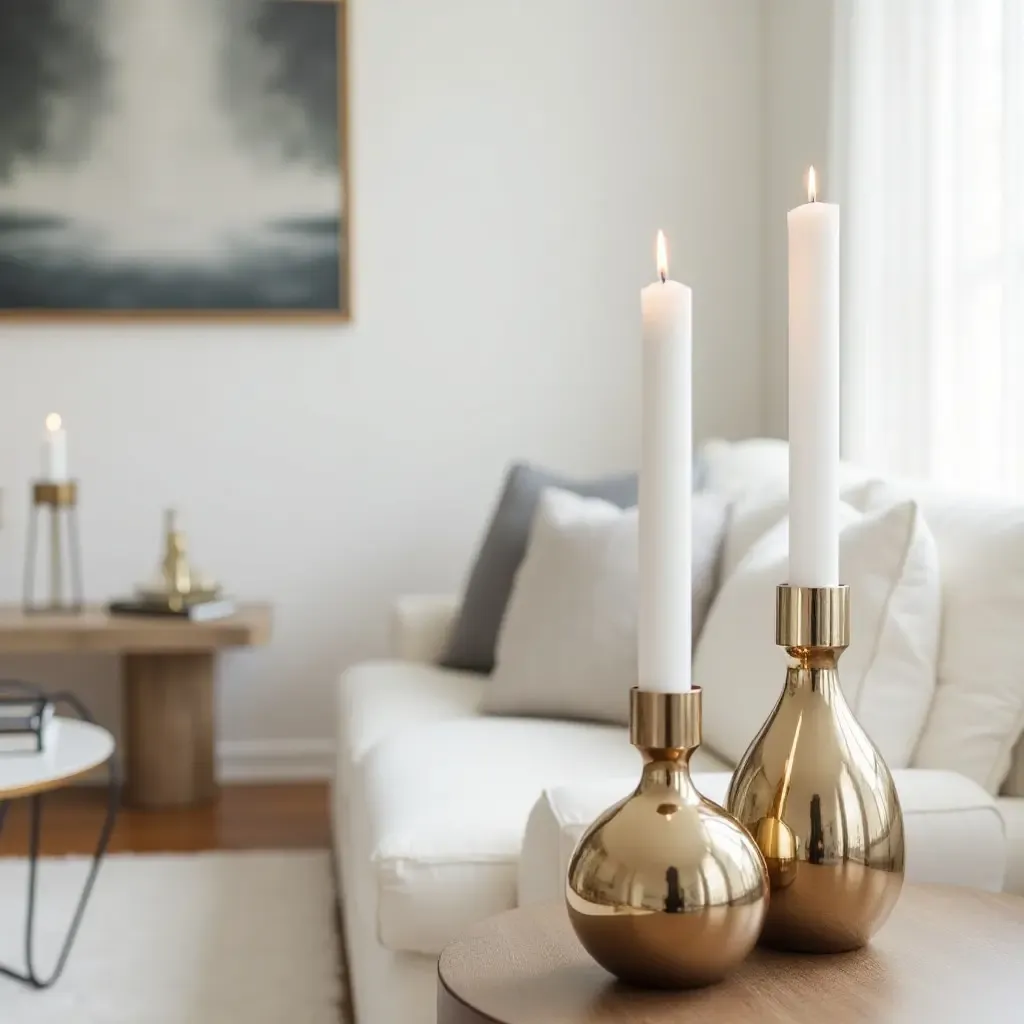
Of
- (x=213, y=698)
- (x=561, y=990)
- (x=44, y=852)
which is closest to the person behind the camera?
(x=561, y=990)

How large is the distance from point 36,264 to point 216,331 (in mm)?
496

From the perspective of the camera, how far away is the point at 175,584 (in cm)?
348

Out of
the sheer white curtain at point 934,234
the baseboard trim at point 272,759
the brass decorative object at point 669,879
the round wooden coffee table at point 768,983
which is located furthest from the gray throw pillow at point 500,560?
the brass decorative object at point 669,879

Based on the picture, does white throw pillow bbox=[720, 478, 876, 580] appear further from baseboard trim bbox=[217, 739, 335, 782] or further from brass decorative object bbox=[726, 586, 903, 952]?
baseboard trim bbox=[217, 739, 335, 782]

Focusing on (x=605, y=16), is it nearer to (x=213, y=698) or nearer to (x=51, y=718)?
(x=213, y=698)

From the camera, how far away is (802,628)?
949mm

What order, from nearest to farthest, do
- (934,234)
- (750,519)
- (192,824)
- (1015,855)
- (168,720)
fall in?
1. (1015,855)
2. (750,519)
3. (934,234)
4. (192,824)
5. (168,720)

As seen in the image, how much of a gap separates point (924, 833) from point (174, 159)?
2.98 meters

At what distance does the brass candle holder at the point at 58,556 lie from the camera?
3.59m

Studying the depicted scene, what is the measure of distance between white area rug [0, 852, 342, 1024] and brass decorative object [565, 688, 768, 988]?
4.98ft

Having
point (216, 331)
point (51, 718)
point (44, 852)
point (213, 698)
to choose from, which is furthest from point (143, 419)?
point (51, 718)

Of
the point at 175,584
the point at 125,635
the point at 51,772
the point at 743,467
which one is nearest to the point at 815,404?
the point at 51,772

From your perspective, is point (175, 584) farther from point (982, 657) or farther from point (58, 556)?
point (982, 657)

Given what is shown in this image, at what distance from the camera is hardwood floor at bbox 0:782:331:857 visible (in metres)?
3.24
